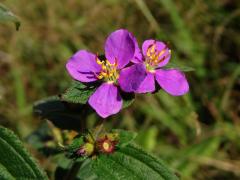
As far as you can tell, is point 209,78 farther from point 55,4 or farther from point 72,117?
point 72,117

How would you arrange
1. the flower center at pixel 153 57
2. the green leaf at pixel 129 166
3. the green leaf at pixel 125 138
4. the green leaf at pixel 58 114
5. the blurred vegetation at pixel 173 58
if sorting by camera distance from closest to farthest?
the green leaf at pixel 129 166 < the green leaf at pixel 125 138 < the flower center at pixel 153 57 < the green leaf at pixel 58 114 < the blurred vegetation at pixel 173 58

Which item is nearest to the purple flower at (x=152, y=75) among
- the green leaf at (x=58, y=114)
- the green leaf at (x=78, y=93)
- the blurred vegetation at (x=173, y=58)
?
the green leaf at (x=78, y=93)

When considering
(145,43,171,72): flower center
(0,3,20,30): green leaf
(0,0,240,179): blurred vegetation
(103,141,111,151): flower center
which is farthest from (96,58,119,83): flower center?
(0,0,240,179): blurred vegetation


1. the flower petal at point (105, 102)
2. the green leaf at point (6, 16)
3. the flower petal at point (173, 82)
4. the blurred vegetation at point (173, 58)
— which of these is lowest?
the blurred vegetation at point (173, 58)

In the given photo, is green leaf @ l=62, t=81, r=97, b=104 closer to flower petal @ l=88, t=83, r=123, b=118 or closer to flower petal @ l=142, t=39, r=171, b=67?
flower petal @ l=88, t=83, r=123, b=118

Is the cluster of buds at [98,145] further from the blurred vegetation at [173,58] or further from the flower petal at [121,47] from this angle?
the blurred vegetation at [173,58]

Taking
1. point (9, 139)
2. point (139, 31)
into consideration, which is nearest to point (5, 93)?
point (139, 31)

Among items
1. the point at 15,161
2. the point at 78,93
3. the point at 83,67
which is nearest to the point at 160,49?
the point at 83,67
